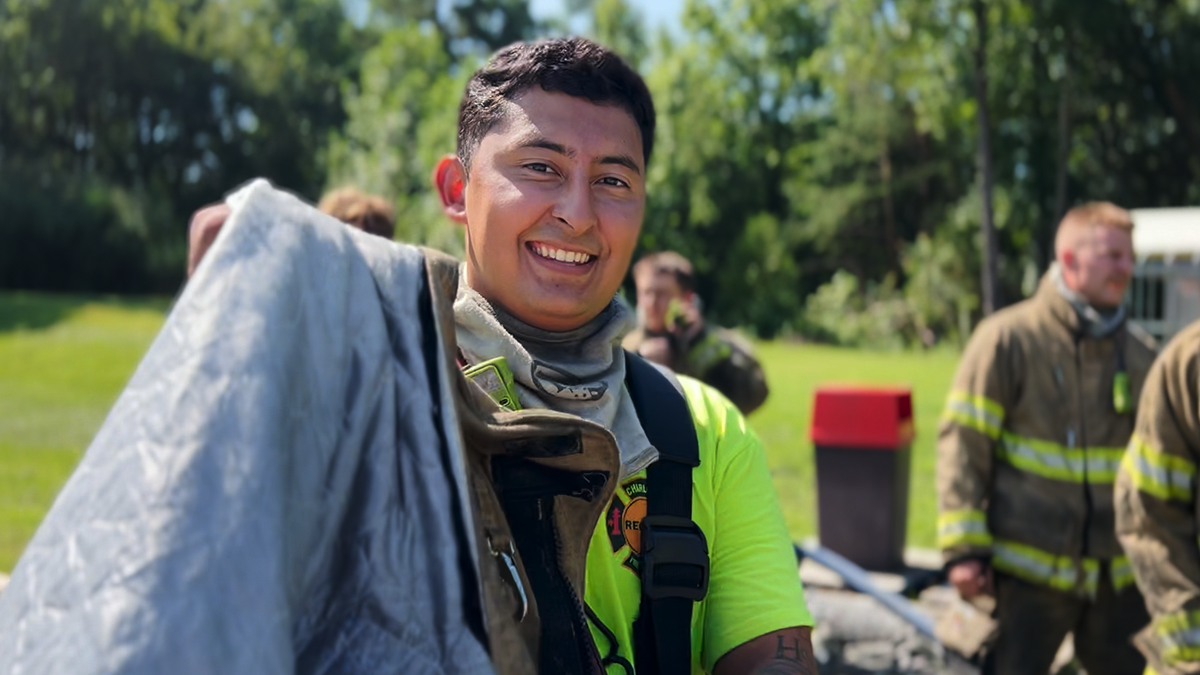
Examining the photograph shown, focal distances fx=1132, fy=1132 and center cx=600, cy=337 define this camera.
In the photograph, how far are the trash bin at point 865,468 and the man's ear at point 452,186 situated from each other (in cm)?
567

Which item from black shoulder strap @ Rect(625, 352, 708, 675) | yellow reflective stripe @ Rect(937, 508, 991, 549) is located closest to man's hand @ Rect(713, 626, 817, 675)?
black shoulder strap @ Rect(625, 352, 708, 675)

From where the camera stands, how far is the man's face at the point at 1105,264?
4871 millimetres

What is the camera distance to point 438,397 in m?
1.19

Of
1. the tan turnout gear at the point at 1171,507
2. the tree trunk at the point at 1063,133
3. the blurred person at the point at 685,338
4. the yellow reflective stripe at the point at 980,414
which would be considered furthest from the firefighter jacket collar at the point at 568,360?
the tree trunk at the point at 1063,133

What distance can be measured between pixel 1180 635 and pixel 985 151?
18.2 meters

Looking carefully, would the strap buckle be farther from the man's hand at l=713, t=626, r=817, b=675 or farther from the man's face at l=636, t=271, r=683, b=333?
the man's face at l=636, t=271, r=683, b=333

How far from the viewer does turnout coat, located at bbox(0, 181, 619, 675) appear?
94 cm

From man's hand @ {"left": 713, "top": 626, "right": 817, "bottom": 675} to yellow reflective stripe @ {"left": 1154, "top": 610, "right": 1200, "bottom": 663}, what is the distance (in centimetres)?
229

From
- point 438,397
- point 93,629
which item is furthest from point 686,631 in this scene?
point 93,629

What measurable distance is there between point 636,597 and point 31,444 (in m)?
12.0

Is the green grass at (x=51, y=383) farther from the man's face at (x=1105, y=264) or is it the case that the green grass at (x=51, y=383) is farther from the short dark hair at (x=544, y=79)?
the short dark hair at (x=544, y=79)

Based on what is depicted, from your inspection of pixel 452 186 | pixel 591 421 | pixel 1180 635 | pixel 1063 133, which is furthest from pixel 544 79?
pixel 1063 133

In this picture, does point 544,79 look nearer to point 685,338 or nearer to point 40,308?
point 685,338

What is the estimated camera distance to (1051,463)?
4863 millimetres
